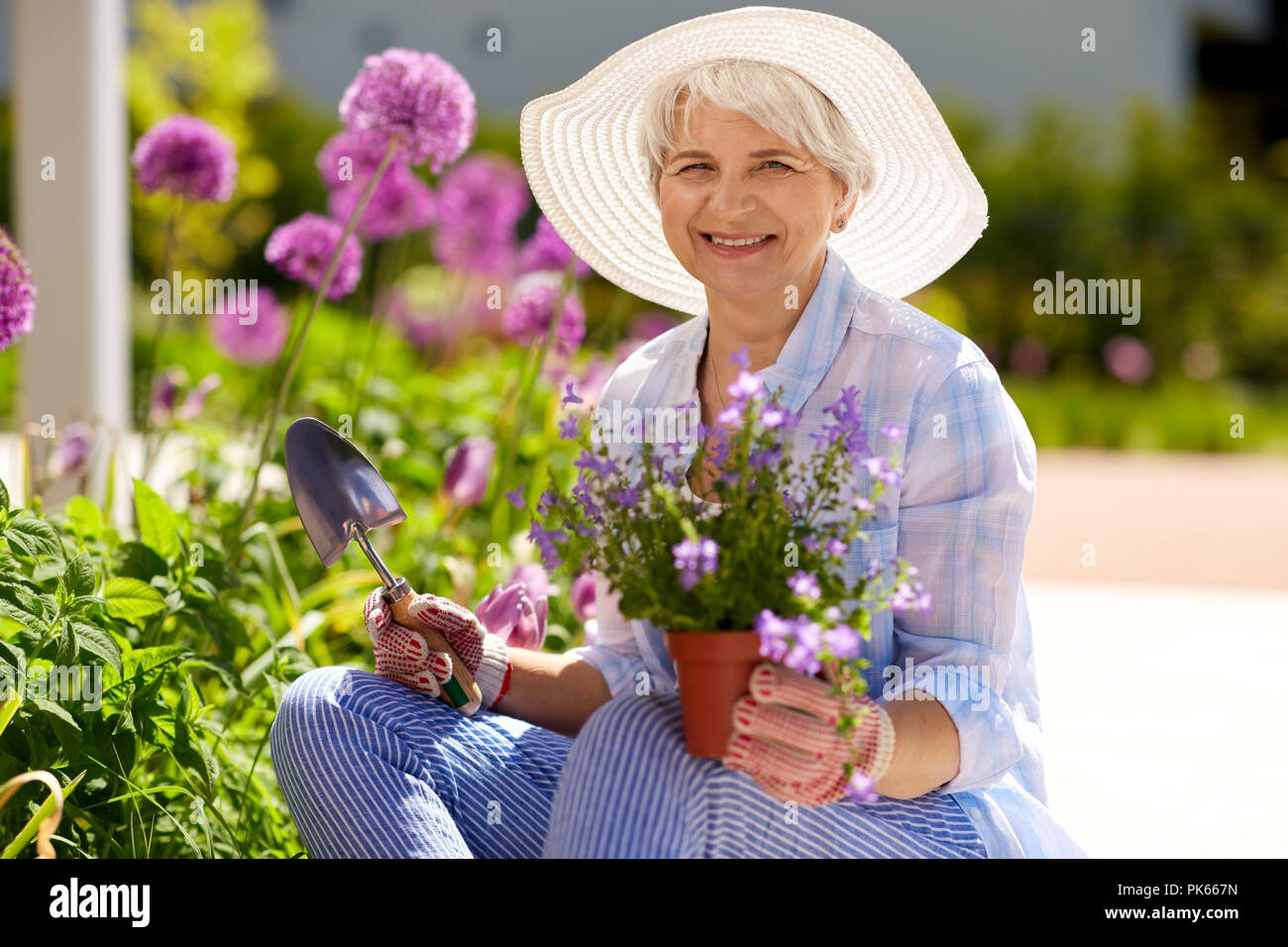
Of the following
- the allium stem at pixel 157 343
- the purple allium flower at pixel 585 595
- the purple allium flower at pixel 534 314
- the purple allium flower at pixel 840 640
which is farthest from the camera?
the purple allium flower at pixel 534 314

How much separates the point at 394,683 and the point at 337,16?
38.9ft

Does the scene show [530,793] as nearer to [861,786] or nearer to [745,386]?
[861,786]

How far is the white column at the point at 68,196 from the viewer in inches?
136

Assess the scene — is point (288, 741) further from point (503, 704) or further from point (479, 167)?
point (479, 167)

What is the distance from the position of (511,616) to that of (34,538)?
24.7 inches

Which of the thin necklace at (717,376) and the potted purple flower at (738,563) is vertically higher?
the thin necklace at (717,376)

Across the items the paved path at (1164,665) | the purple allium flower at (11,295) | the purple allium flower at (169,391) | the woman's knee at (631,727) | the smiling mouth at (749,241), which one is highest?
the smiling mouth at (749,241)

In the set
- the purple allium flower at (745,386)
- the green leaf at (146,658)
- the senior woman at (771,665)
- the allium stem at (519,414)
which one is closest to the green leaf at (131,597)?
the green leaf at (146,658)

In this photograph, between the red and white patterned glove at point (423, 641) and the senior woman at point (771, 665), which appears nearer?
the senior woman at point (771, 665)

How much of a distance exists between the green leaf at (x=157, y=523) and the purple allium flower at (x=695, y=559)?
1.02 meters

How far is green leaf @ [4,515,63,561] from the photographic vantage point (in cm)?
166

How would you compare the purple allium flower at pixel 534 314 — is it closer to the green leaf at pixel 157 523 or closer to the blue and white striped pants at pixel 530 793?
the green leaf at pixel 157 523

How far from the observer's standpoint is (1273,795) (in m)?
2.98

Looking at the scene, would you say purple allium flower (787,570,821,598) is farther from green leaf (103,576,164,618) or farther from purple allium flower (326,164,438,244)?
purple allium flower (326,164,438,244)
